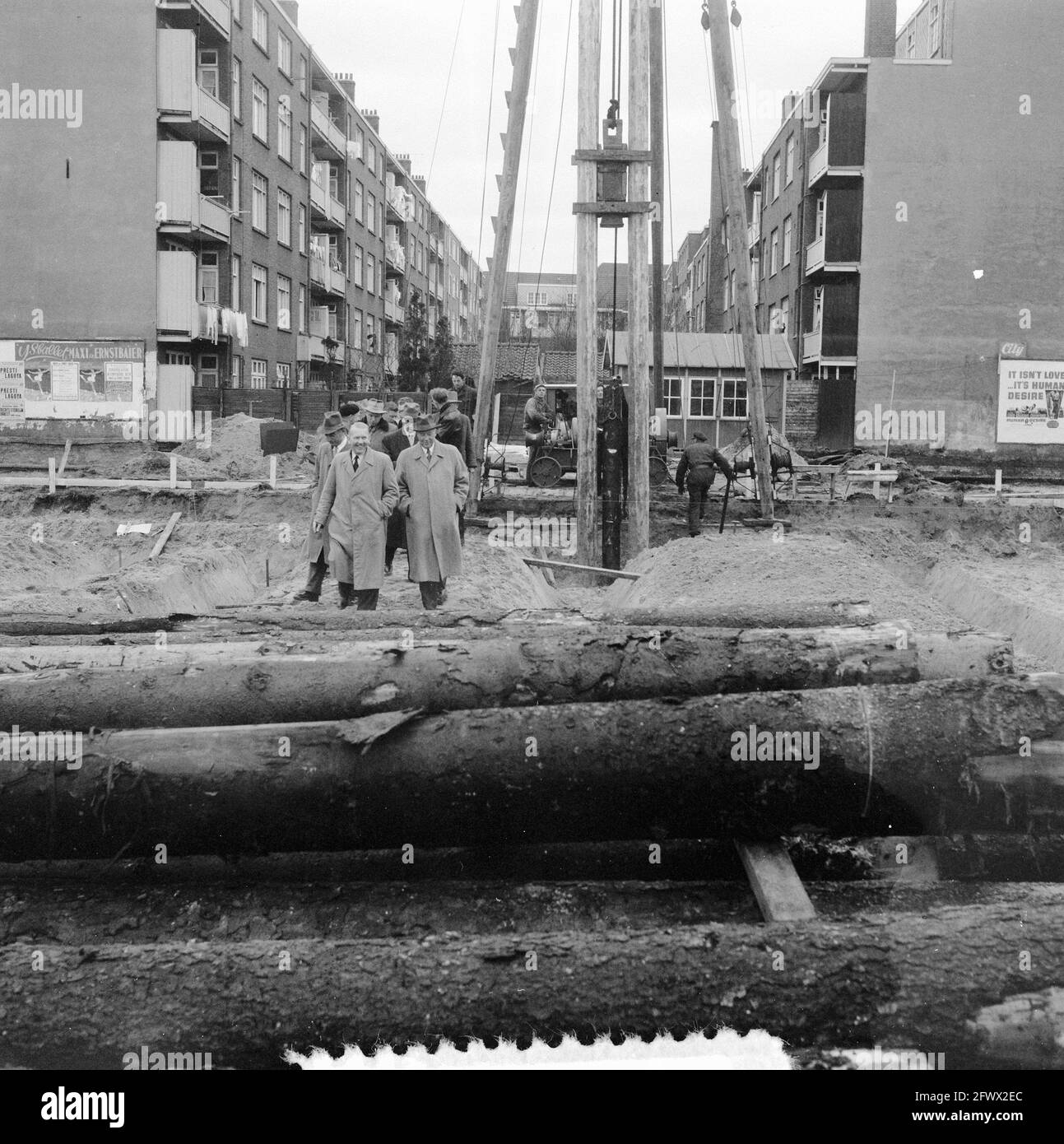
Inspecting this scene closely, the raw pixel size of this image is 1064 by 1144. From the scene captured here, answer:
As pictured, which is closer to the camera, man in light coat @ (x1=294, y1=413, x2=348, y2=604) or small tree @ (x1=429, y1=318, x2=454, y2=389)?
man in light coat @ (x1=294, y1=413, x2=348, y2=604)

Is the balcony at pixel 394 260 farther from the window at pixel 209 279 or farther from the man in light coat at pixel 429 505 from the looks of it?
the man in light coat at pixel 429 505

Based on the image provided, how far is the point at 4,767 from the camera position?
4.00 metres

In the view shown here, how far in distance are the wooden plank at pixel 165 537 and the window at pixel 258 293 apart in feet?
69.8

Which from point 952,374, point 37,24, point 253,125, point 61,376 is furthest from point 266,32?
point 952,374

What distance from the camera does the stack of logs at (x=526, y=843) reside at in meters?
3.15

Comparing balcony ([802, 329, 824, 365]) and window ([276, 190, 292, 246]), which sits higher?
window ([276, 190, 292, 246])

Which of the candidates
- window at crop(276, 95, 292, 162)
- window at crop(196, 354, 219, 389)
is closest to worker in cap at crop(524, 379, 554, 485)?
window at crop(196, 354, 219, 389)

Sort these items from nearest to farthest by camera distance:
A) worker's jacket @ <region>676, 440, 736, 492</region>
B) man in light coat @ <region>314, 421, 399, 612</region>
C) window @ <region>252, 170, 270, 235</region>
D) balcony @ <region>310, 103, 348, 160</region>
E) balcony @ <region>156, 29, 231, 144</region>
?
man in light coat @ <region>314, 421, 399, 612</region>, worker's jacket @ <region>676, 440, 736, 492</region>, balcony @ <region>156, 29, 231, 144</region>, window @ <region>252, 170, 270, 235</region>, balcony @ <region>310, 103, 348, 160</region>

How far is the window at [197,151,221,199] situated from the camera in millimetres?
32875

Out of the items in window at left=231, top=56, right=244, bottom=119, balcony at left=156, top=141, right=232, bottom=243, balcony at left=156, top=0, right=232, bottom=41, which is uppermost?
balcony at left=156, top=0, right=232, bottom=41

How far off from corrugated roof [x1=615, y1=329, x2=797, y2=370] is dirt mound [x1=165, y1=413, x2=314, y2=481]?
10056mm

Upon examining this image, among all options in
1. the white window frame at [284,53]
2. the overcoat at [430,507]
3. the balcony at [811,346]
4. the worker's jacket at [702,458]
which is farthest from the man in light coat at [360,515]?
the white window frame at [284,53]

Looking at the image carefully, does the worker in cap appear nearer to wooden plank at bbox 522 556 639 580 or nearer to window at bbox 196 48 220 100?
wooden plank at bbox 522 556 639 580

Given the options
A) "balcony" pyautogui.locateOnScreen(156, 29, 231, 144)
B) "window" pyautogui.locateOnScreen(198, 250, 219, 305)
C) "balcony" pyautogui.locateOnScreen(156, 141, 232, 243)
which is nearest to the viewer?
"balcony" pyautogui.locateOnScreen(156, 29, 231, 144)
